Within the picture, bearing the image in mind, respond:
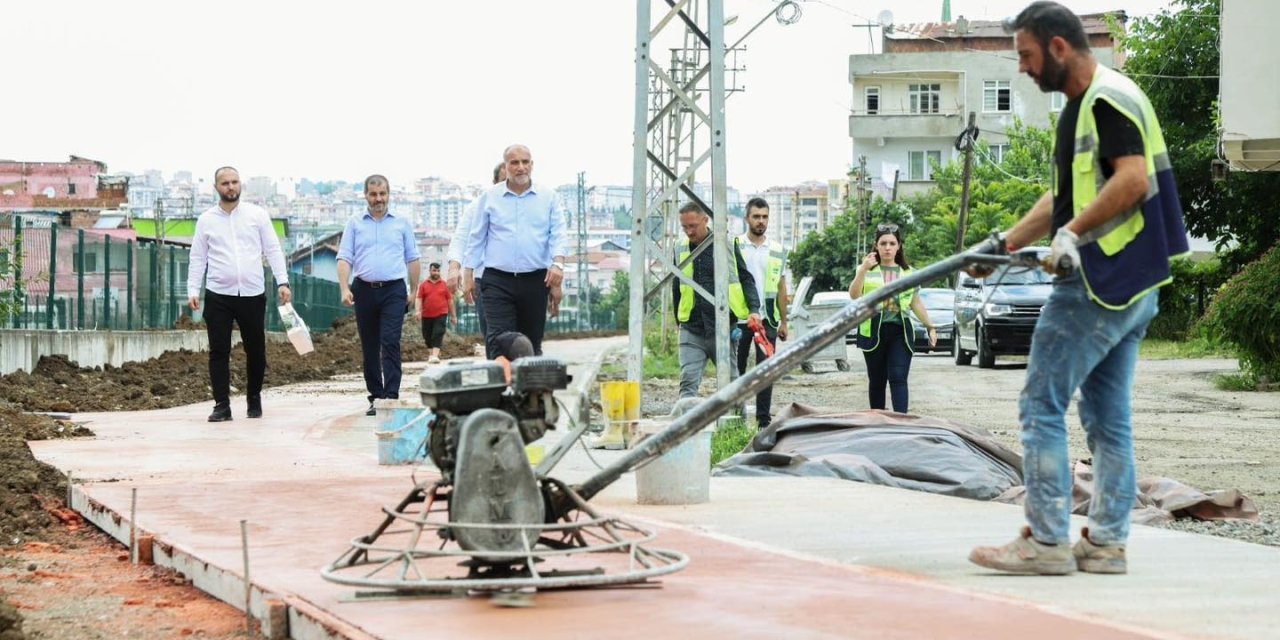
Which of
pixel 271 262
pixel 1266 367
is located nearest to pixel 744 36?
pixel 1266 367

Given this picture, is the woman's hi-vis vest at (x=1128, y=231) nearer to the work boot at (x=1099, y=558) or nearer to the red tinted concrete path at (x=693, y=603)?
the work boot at (x=1099, y=558)

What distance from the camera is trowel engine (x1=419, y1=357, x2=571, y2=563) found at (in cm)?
538

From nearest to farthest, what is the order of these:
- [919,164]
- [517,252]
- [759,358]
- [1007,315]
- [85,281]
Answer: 1. [517,252]
2. [759,358]
3. [85,281]
4. [1007,315]
5. [919,164]

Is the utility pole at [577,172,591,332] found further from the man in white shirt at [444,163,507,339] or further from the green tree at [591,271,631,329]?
the man in white shirt at [444,163,507,339]

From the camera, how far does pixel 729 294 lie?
14297 millimetres

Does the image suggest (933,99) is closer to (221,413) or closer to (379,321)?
(379,321)

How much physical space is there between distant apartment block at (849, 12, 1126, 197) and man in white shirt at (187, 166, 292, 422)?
3575 inches

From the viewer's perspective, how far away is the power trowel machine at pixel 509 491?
534 centimetres

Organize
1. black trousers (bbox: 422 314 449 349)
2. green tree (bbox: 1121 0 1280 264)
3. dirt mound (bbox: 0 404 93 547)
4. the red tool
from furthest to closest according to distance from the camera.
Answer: green tree (bbox: 1121 0 1280 264)
black trousers (bbox: 422 314 449 349)
the red tool
dirt mound (bbox: 0 404 93 547)

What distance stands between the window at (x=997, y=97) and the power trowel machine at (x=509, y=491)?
101 m

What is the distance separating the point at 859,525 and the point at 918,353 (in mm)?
→ 35573

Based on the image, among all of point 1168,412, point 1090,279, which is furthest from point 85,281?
point 1090,279

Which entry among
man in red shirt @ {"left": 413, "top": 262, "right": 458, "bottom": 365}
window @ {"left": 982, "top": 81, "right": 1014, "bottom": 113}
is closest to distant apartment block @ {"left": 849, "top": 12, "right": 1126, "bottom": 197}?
window @ {"left": 982, "top": 81, "right": 1014, "bottom": 113}

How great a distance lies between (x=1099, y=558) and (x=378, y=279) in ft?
30.7
